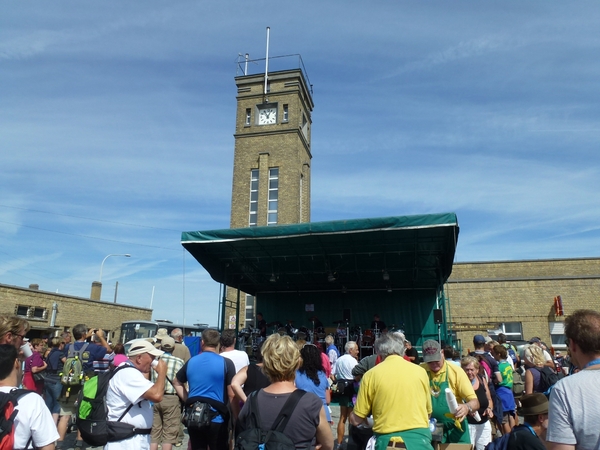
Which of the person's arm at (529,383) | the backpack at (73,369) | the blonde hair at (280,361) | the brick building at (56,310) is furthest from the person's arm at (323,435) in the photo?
the brick building at (56,310)

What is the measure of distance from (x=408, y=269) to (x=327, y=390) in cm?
1360

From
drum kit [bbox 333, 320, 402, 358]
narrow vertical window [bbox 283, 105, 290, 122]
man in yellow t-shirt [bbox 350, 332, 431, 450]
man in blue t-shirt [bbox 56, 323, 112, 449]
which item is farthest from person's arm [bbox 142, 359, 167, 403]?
narrow vertical window [bbox 283, 105, 290, 122]

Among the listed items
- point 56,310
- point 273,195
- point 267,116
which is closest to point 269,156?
point 273,195

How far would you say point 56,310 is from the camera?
97.7ft

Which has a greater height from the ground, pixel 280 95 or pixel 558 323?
pixel 280 95

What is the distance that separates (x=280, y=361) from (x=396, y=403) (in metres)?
1.05

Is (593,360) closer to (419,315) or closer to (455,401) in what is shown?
(455,401)

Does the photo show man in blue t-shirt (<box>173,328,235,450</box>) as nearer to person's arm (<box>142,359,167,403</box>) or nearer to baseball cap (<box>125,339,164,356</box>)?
baseball cap (<box>125,339,164,356</box>)

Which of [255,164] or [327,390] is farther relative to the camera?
[255,164]

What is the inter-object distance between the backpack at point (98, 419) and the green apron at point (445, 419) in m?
2.80

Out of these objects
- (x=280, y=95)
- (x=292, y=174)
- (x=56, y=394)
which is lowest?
(x=56, y=394)

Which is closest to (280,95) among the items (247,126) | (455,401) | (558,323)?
(247,126)

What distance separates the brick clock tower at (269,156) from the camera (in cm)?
2891

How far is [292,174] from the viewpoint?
1153 inches
